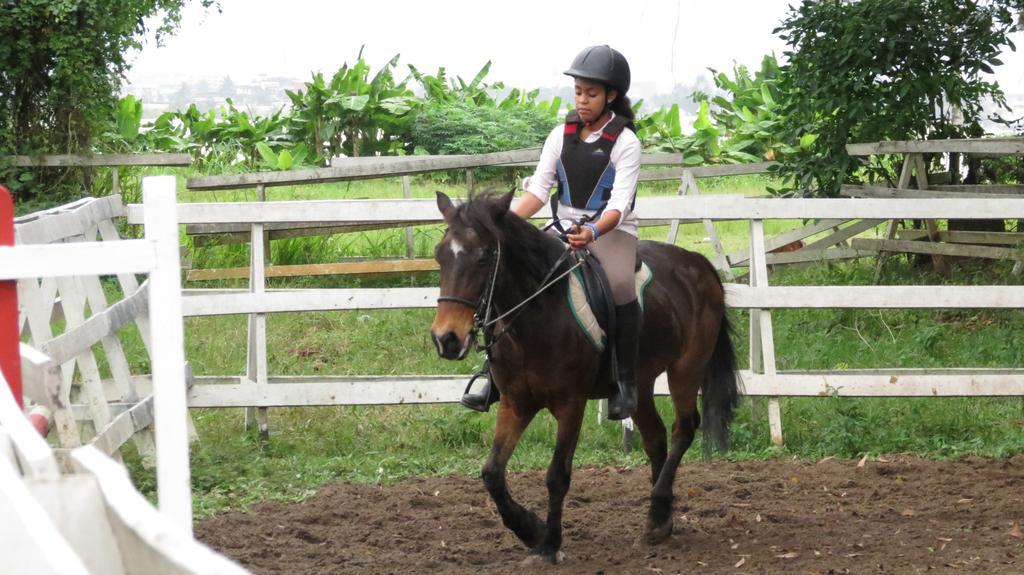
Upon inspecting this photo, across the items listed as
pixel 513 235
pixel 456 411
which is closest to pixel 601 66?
pixel 513 235

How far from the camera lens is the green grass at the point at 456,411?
748cm

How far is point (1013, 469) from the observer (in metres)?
7.28

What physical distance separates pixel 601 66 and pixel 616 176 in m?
0.52

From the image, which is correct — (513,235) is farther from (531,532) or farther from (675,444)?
(675,444)

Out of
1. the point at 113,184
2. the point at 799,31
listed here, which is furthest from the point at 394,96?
the point at 799,31

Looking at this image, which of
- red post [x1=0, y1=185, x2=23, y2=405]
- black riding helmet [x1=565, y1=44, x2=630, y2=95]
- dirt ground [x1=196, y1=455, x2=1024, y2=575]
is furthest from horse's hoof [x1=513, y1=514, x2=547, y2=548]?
red post [x1=0, y1=185, x2=23, y2=405]

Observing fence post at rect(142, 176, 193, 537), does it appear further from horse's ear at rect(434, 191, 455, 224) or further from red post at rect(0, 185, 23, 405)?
horse's ear at rect(434, 191, 455, 224)

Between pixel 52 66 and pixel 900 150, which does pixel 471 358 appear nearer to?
pixel 900 150

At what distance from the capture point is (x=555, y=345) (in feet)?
18.6

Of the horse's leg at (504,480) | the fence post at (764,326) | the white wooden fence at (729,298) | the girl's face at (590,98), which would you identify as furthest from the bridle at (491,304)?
the fence post at (764,326)

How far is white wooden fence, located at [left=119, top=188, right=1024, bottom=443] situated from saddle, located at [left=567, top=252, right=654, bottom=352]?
1.70 m

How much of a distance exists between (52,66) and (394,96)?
693cm

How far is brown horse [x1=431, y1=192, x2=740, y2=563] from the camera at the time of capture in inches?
205

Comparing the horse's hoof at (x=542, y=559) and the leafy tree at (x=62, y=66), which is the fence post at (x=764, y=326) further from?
the leafy tree at (x=62, y=66)
